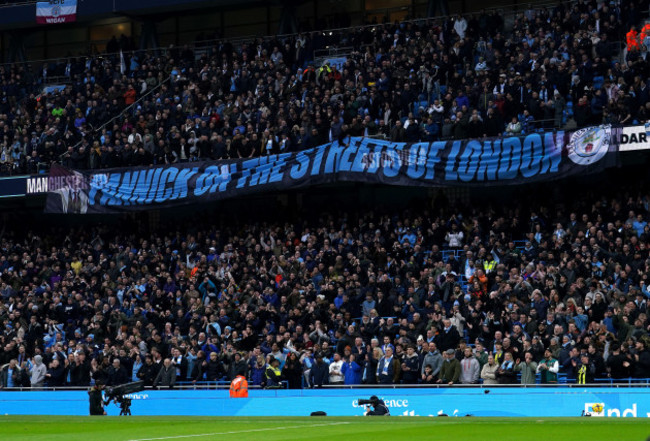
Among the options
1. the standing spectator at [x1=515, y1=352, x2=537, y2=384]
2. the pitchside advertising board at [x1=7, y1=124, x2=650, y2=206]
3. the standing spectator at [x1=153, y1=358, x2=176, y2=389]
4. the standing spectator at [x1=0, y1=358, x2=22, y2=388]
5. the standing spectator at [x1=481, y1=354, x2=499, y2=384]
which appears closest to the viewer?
the standing spectator at [x1=515, y1=352, x2=537, y2=384]

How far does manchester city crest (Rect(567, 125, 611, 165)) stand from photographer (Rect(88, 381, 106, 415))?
13.4 meters

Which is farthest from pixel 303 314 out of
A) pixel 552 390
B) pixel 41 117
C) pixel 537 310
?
pixel 41 117

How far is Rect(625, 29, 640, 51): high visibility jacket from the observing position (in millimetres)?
32594

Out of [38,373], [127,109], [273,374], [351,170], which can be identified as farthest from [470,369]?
[127,109]

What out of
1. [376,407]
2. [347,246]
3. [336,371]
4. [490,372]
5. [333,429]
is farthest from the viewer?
[347,246]

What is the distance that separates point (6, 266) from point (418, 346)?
57.8ft

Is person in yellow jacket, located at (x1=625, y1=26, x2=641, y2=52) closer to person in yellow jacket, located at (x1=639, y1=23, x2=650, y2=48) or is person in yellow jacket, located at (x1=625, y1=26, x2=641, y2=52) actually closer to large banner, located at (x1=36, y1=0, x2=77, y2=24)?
person in yellow jacket, located at (x1=639, y1=23, x2=650, y2=48)

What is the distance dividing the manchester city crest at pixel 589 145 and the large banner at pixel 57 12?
2247 centimetres

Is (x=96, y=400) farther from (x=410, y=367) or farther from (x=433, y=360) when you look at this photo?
(x=433, y=360)

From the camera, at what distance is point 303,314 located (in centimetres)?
3059

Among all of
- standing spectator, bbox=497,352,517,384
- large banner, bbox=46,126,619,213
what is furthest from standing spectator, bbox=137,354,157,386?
standing spectator, bbox=497,352,517,384

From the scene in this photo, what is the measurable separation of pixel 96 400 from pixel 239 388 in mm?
3260

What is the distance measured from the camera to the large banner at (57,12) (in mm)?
46156

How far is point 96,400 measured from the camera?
26781mm
